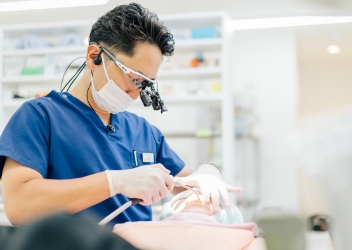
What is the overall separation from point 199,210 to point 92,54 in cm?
62

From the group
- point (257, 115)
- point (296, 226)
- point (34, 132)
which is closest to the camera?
point (296, 226)

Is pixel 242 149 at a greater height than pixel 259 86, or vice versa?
pixel 259 86

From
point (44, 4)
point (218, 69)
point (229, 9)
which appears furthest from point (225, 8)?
point (44, 4)

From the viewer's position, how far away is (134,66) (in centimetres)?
140

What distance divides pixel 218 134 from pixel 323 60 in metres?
3.53

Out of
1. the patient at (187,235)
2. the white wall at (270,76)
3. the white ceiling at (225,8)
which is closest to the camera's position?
the patient at (187,235)

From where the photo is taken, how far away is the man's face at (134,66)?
1.40m

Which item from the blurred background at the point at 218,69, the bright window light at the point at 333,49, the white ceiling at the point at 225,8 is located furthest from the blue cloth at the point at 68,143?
the bright window light at the point at 333,49

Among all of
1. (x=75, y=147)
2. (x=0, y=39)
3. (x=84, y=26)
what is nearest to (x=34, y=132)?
(x=75, y=147)

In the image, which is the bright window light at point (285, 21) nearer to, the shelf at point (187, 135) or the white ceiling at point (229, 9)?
the white ceiling at point (229, 9)

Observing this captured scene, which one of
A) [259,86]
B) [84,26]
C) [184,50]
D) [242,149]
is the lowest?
[242,149]

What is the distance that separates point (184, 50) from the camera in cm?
385

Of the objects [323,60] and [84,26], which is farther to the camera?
[323,60]

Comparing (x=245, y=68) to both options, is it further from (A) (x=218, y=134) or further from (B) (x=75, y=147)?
(B) (x=75, y=147)
